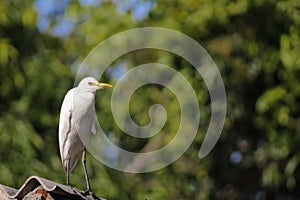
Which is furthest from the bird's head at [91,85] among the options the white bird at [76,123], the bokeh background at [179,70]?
the bokeh background at [179,70]

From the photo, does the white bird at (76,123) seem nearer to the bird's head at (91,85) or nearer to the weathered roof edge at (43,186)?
the bird's head at (91,85)

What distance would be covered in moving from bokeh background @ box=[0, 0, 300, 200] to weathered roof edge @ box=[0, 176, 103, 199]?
3.08 metres

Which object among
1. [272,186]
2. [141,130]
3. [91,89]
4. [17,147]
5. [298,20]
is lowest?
[272,186]

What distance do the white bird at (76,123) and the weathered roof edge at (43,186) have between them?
603mm

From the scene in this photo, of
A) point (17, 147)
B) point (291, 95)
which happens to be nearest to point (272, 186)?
point (291, 95)

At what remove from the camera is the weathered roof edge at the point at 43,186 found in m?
3.35

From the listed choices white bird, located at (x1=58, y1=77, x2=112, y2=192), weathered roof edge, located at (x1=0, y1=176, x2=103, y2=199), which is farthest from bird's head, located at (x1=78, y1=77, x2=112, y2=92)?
weathered roof edge, located at (x1=0, y1=176, x2=103, y2=199)

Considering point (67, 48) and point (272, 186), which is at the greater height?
point (67, 48)

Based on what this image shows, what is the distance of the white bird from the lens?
4.06 meters

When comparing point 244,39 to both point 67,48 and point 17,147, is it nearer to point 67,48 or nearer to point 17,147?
point 67,48

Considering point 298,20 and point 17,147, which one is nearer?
point 17,147

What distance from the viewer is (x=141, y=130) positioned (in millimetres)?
7941

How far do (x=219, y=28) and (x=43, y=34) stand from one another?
150cm

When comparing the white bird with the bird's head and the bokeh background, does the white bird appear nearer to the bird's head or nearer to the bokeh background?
the bird's head
